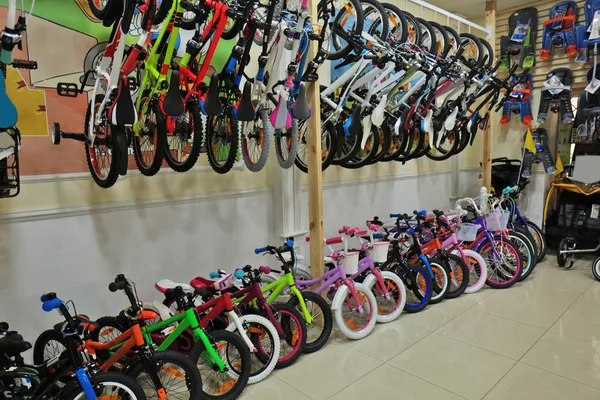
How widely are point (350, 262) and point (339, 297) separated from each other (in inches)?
11.2

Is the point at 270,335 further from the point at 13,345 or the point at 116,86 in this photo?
the point at 116,86

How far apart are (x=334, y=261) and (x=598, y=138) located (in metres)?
3.63

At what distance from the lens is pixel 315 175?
306cm

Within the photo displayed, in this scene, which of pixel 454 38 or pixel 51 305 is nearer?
pixel 51 305

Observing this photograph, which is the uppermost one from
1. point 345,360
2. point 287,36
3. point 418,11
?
point 418,11

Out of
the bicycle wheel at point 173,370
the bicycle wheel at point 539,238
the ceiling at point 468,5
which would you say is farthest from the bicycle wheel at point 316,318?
the ceiling at point 468,5

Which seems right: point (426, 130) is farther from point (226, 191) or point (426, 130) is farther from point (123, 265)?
point (123, 265)

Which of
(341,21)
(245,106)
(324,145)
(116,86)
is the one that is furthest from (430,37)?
(116,86)

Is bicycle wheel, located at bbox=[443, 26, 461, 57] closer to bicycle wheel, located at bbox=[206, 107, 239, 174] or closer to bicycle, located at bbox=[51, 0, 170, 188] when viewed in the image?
bicycle wheel, located at bbox=[206, 107, 239, 174]

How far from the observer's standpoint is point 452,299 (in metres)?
3.75

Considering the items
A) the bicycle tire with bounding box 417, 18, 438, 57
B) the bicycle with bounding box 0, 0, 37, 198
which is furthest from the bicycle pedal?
the bicycle tire with bounding box 417, 18, 438, 57

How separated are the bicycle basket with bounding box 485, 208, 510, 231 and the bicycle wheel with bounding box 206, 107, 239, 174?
2697 millimetres

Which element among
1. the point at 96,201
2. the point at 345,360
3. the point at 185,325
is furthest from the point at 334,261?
the point at 96,201

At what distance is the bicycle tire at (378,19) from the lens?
3168 millimetres
